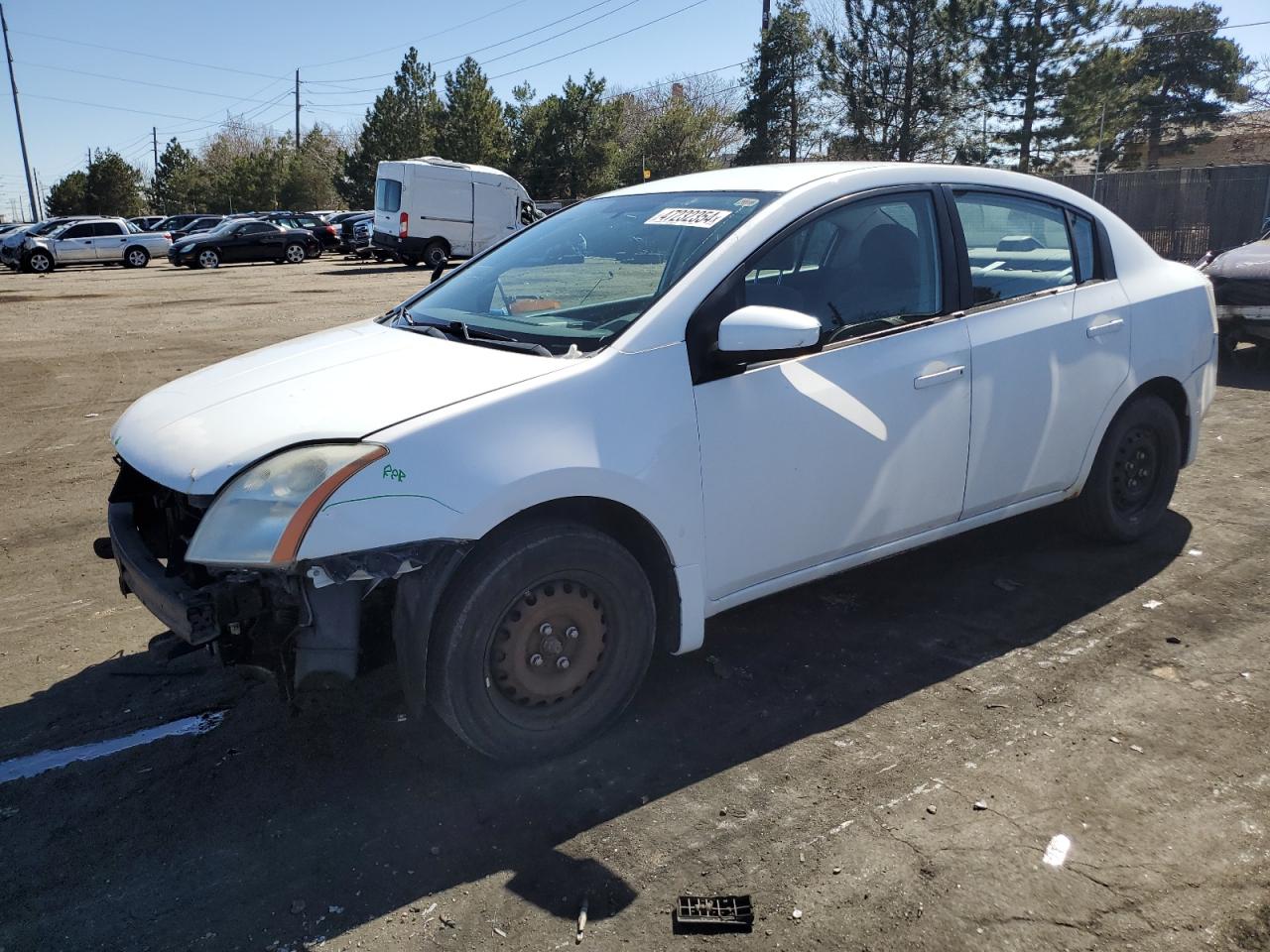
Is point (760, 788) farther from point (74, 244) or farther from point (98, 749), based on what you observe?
point (74, 244)

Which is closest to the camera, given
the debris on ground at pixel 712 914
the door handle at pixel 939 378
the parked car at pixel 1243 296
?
the debris on ground at pixel 712 914

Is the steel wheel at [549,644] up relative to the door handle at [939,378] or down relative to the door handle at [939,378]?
→ down

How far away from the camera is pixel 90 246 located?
34.1 metres

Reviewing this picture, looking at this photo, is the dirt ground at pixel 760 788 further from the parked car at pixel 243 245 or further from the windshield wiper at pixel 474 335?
the parked car at pixel 243 245

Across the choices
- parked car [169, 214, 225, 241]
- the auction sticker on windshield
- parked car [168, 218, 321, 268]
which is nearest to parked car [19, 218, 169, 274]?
parked car [168, 218, 321, 268]

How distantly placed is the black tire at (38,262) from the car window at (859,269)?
3579 cm

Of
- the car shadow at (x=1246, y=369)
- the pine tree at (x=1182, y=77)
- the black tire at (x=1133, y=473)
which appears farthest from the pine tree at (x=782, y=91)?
the black tire at (x=1133, y=473)

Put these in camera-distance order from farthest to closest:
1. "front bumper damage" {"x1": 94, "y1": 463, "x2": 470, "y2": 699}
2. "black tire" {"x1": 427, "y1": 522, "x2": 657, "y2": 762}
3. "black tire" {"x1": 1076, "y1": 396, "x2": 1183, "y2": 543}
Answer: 1. "black tire" {"x1": 1076, "y1": 396, "x2": 1183, "y2": 543}
2. "black tire" {"x1": 427, "y1": 522, "x2": 657, "y2": 762}
3. "front bumper damage" {"x1": 94, "y1": 463, "x2": 470, "y2": 699}

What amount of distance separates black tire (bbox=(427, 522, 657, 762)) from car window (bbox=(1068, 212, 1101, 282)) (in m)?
2.63

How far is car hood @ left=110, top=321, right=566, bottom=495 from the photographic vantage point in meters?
2.86

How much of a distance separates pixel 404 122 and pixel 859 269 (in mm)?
59873

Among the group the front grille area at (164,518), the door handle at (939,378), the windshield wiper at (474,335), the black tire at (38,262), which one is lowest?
the front grille area at (164,518)

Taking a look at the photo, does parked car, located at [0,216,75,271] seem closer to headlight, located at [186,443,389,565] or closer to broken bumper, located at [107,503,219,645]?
broken bumper, located at [107,503,219,645]

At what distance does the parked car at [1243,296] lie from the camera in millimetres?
9250
